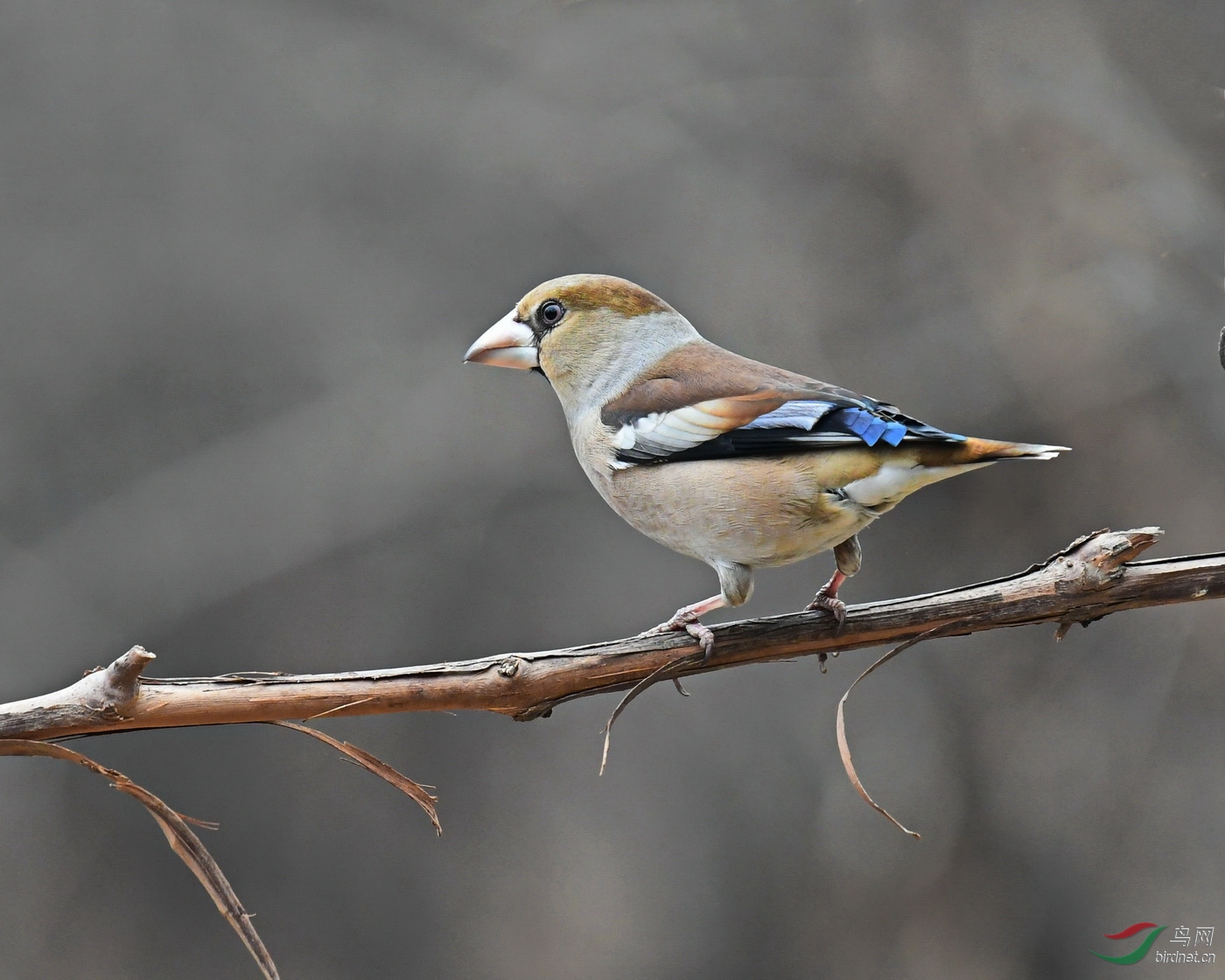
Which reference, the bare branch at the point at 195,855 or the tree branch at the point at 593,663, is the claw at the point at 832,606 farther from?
the bare branch at the point at 195,855

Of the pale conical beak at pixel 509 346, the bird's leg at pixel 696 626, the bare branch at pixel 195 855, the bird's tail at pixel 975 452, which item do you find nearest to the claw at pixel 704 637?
the bird's leg at pixel 696 626

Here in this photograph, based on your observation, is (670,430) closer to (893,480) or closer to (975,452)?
(893,480)

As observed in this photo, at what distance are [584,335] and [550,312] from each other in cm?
10

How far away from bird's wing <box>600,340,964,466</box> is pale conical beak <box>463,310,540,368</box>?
0.27m

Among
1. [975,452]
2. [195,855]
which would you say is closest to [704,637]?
[975,452]

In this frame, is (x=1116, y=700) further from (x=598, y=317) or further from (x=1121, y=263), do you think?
(x=598, y=317)

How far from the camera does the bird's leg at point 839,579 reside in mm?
2377

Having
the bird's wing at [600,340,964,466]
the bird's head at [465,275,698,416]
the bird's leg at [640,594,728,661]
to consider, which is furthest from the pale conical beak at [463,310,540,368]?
the bird's leg at [640,594,728,661]

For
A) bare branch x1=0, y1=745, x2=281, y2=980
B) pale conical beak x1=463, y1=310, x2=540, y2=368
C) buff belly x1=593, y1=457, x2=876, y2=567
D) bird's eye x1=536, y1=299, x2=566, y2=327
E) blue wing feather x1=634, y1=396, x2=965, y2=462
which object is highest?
bird's eye x1=536, y1=299, x2=566, y2=327

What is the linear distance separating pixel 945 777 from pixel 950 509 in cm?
110

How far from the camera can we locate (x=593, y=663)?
88.7 inches

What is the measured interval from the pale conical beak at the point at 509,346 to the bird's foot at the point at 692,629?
2.64 feet

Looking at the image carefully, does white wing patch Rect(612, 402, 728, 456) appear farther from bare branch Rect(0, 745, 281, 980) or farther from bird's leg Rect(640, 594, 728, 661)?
bare branch Rect(0, 745, 281, 980)

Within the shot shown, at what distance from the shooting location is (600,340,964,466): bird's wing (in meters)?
2.34
